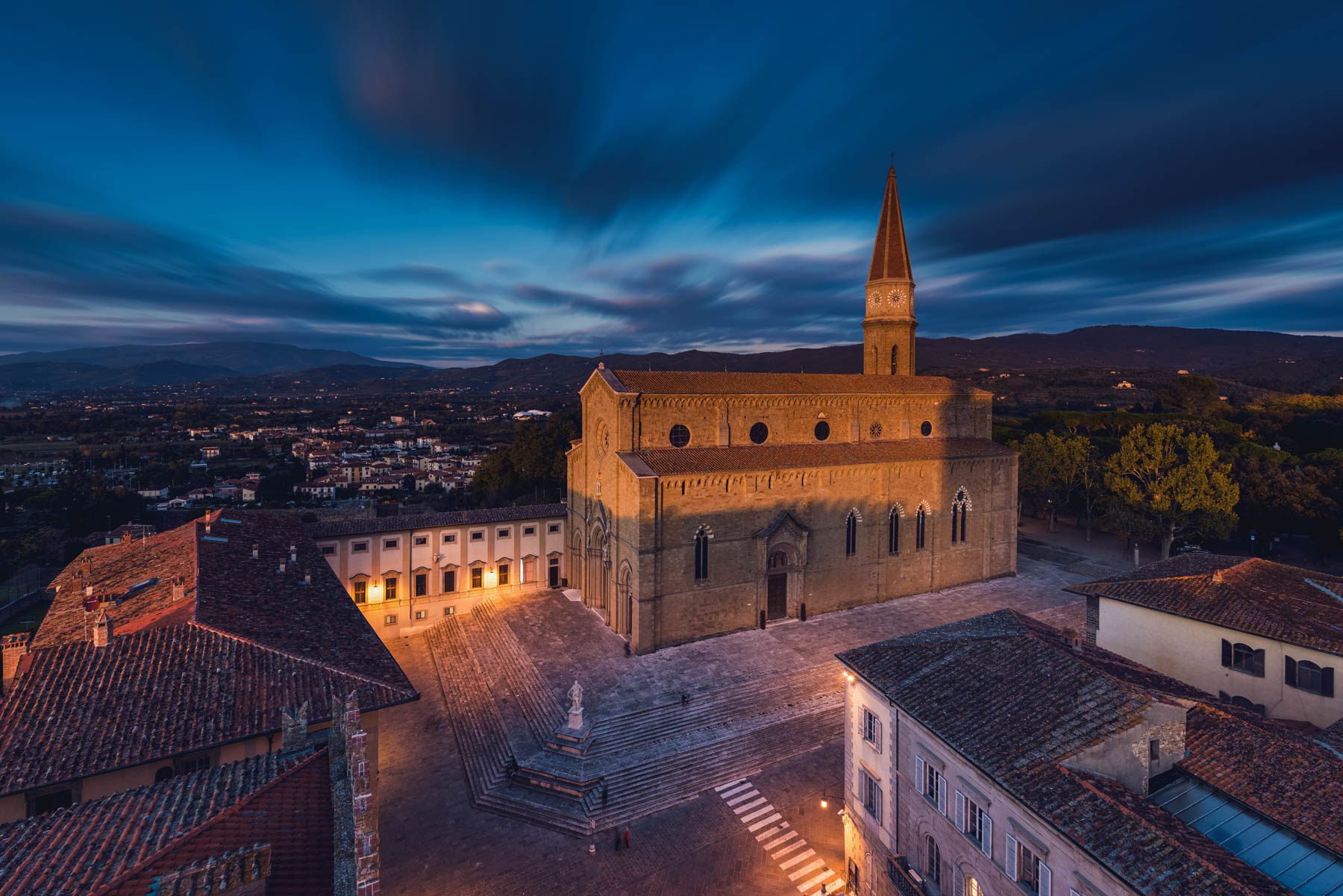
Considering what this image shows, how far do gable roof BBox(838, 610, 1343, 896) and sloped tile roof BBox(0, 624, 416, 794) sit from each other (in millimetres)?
12152

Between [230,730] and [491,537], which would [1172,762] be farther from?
[491,537]

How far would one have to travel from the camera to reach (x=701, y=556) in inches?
1015

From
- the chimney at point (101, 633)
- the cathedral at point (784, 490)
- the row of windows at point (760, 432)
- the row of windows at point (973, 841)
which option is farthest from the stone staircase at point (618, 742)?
the row of windows at point (760, 432)

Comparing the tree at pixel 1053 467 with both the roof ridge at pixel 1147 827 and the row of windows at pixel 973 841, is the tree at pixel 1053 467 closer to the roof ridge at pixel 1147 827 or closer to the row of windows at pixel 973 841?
the row of windows at pixel 973 841

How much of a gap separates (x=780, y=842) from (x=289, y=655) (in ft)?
44.5

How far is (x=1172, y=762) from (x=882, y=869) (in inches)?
247

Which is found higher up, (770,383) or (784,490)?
(770,383)

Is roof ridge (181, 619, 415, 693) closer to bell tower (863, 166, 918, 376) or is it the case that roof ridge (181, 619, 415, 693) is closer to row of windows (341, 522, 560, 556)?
row of windows (341, 522, 560, 556)

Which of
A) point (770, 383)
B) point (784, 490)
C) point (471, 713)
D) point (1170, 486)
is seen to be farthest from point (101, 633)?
point (1170, 486)

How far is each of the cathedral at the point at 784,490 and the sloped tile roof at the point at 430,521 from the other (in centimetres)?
177

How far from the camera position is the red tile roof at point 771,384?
26.6 meters

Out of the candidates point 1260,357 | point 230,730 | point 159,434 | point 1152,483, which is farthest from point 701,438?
point 1260,357

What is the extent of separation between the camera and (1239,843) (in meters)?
9.43

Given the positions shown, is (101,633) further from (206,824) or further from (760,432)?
(760,432)
